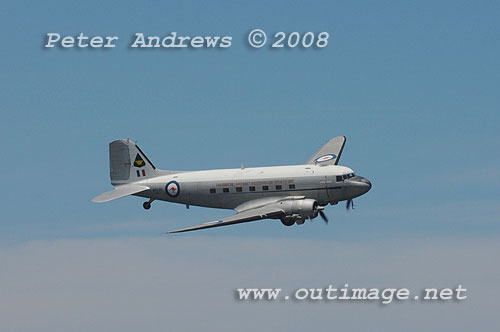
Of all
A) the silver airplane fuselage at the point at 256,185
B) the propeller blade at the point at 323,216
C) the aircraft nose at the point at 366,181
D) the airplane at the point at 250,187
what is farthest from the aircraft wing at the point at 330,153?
the propeller blade at the point at 323,216

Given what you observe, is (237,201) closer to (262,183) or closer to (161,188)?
(262,183)

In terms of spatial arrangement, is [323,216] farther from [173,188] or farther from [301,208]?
[173,188]

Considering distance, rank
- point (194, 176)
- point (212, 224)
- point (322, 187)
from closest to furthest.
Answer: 1. point (212, 224)
2. point (322, 187)
3. point (194, 176)

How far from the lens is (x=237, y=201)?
2336 inches

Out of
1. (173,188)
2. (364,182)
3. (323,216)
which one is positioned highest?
(173,188)

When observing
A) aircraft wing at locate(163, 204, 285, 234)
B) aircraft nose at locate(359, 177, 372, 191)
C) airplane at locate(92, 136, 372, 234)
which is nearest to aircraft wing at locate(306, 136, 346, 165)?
airplane at locate(92, 136, 372, 234)

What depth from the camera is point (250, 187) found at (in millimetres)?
58781

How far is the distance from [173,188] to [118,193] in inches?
164

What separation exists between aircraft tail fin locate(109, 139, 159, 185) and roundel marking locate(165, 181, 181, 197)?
2.03 meters

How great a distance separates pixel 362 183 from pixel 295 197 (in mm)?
4792

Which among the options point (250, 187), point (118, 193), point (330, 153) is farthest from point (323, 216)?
point (118, 193)

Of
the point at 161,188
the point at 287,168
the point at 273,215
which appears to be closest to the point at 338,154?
the point at 287,168

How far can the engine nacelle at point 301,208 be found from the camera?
181 feet

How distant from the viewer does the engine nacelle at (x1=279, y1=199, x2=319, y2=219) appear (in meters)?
55.3
